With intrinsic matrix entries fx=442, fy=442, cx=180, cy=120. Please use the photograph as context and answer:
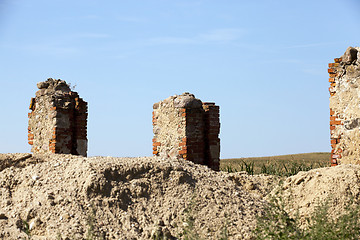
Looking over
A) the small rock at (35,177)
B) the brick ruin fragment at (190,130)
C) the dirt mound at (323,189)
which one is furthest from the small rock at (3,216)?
the brick ruin fragment at (190,130)

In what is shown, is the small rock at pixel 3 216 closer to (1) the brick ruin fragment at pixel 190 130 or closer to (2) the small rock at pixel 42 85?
(1) the brick ruin fragment at pixel 190 130

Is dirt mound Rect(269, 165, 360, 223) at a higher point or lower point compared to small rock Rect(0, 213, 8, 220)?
higher

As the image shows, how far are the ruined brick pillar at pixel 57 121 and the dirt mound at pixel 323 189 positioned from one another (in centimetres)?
608

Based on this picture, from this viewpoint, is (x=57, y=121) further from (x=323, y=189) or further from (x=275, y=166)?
(x=323, y=189)

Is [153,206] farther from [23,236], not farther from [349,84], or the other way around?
[349,84]

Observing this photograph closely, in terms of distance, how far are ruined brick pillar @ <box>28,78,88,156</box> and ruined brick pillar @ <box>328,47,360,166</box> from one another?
612 centimetres

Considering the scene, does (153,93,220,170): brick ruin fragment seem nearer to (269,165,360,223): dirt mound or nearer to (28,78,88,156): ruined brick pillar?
(28,78,88,156): ruined brick pillar

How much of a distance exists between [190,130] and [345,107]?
342cm

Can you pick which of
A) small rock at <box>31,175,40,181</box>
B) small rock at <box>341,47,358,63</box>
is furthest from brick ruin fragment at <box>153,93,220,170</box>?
small rock at <box>31,175,40,181</box>

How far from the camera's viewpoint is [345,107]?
Result: 8.76 meters

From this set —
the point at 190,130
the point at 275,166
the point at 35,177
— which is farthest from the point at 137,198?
the point at 275,166

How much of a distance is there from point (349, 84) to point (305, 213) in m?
3.75

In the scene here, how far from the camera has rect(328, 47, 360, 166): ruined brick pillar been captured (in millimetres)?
8609

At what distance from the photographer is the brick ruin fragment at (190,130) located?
10.2m
